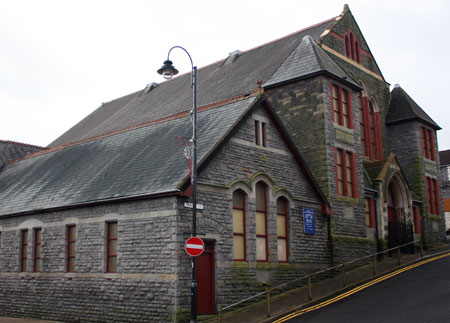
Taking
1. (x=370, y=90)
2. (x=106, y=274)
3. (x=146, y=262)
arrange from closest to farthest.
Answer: (x=146, y=262), (x=106, y=274), (x=370, y=90)

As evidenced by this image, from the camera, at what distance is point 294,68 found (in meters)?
27.2

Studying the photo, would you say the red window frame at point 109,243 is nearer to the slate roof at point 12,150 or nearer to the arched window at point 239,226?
the arched window at point 239,226

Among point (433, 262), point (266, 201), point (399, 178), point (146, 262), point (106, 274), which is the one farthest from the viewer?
point (399, 178)

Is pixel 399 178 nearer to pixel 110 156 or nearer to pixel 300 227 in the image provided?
pixel 300 227

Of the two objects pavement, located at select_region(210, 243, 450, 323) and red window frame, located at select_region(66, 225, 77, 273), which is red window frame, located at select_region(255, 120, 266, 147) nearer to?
pavement, located at select_region(210, 243, 450, 323)

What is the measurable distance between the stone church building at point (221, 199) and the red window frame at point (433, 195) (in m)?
2.12

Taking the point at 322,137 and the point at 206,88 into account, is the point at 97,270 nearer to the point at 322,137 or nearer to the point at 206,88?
the point at 322,137

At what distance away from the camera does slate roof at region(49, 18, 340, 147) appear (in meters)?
30.7

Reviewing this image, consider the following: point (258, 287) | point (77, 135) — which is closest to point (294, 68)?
point (258, 287)

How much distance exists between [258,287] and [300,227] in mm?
3673

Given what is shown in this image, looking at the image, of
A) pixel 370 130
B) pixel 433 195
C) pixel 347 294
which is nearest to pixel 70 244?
pixel 347 294

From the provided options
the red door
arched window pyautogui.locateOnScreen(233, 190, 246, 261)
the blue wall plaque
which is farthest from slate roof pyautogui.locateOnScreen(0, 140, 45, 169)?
the blue wall plaque

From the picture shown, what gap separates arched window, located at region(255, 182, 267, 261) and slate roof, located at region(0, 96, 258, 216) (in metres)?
2.94

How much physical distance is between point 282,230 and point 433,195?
17.6 meters
